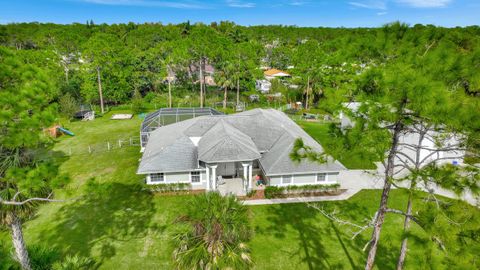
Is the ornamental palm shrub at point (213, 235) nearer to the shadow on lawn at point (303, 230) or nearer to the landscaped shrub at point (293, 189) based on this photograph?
the shadow on lawn at point (303, 230)

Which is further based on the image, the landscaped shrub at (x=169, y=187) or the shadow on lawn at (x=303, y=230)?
the landscaped shrub at (x=169, y=187)

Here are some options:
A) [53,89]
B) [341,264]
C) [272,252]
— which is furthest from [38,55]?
[341,264]

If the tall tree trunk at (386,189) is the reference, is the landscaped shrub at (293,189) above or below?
below

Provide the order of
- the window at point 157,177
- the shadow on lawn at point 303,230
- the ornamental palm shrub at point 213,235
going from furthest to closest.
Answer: the window at point 157,177 < the shadow on lawn at point 303,230 < the ornamental palm shrub at point 213,235

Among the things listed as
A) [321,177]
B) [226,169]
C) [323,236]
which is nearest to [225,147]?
[226,169]

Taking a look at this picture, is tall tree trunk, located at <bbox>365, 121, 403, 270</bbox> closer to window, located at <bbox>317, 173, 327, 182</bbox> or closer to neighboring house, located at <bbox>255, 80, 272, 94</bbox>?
window, located at <bbox>317, 173, 327, 182</bbox>

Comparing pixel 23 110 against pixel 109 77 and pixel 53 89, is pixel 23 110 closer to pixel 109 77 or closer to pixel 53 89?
pixel 53 89

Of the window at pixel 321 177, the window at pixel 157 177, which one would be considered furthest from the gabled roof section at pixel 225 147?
the window at pixel 321 177
